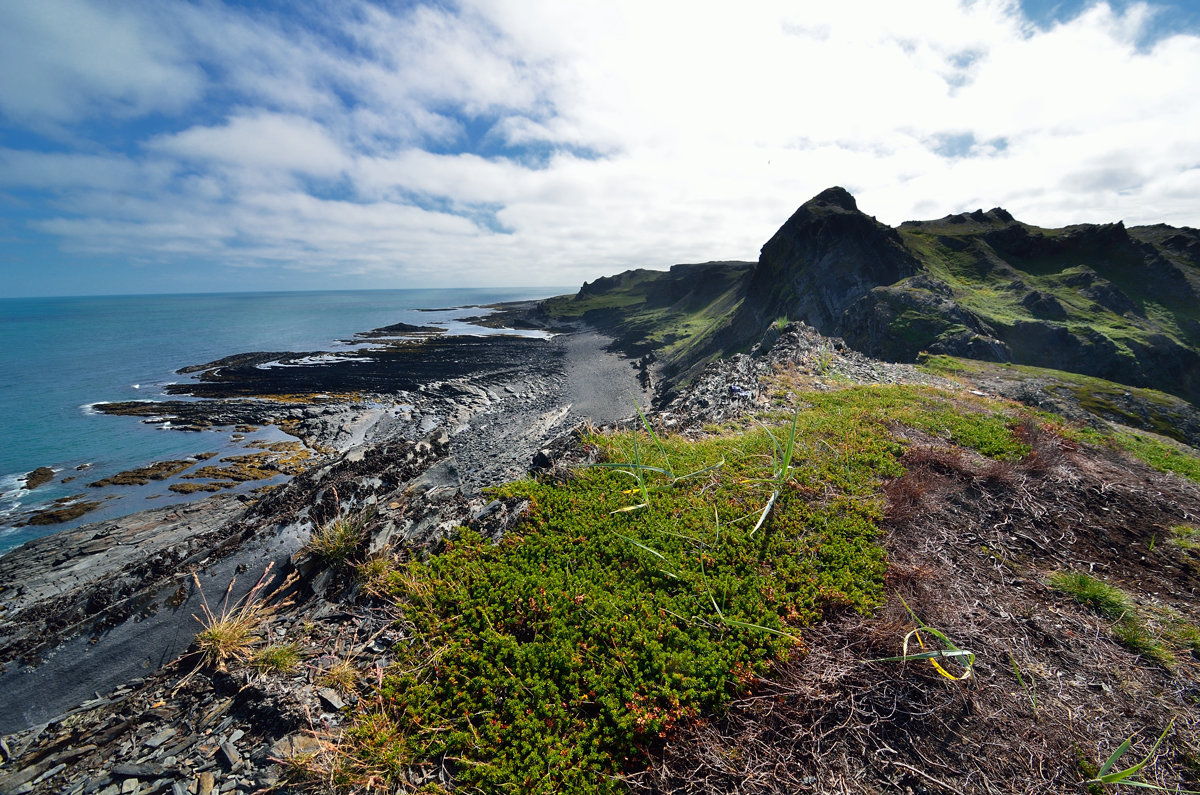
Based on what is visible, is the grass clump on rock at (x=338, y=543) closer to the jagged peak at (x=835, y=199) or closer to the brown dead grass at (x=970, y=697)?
the brown dead grass at (x=970, y=697)

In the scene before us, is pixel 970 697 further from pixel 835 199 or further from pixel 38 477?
pixel 835 199

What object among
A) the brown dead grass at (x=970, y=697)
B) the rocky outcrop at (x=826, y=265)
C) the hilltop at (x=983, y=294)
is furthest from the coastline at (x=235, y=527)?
the hilltop at (x=983, y=294)

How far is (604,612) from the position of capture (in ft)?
16.3

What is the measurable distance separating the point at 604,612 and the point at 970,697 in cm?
357

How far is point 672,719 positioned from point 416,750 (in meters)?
2.34

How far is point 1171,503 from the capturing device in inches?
294

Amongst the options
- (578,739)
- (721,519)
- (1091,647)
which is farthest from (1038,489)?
(578,739)

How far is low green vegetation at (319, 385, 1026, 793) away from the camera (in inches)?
150

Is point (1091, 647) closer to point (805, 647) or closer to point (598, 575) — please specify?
point (805, 647)

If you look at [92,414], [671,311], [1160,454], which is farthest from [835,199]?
[92,414]

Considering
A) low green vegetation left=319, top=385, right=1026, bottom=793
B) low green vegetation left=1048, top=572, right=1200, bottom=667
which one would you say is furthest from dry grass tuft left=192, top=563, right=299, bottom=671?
low green vegetation left=1048, top=572, right=1200, bottom=667

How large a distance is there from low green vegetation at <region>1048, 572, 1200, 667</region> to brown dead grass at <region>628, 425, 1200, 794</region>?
14 centimetres

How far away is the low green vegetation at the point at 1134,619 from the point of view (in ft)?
14.9

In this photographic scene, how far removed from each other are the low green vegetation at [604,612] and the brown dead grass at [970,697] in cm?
32
